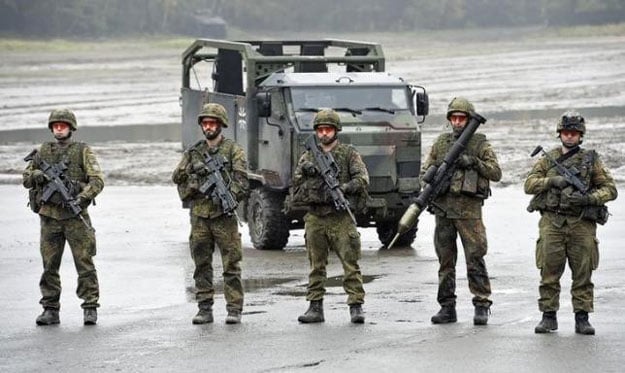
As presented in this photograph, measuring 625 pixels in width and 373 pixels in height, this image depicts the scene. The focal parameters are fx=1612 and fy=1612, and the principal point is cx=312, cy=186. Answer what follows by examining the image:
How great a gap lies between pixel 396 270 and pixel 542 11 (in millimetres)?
59644

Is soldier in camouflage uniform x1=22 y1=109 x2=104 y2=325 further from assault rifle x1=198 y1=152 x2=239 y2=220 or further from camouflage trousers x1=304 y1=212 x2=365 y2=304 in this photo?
camouflage trousers x1=304 y1=212 x2=365 y2=304

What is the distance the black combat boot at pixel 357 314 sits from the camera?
12766 mm

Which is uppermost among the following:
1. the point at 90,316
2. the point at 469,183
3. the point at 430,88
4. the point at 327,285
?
the point at 430,88

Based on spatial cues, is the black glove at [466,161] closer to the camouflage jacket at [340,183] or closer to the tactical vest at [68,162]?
the camouflage jacket at [340,183]

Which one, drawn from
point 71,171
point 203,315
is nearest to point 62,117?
point 71,171

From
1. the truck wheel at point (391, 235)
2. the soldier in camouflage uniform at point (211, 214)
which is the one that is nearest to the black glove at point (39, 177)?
the soldier in camouflage uniform at point (211, 214)

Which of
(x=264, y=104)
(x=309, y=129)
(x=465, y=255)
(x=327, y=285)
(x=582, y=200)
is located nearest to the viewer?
(x=582, y=200)

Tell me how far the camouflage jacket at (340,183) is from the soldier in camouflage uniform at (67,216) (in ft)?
5.35

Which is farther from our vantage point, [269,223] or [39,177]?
[269,223]

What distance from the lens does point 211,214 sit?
12812 mm

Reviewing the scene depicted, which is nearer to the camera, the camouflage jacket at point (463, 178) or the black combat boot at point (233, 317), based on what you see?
the camouflage jacket at point (463, 178)

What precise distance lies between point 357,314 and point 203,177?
1.64m

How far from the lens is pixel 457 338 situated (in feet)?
39.2

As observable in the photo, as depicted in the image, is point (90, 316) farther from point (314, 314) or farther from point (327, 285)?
point (327, 285)
